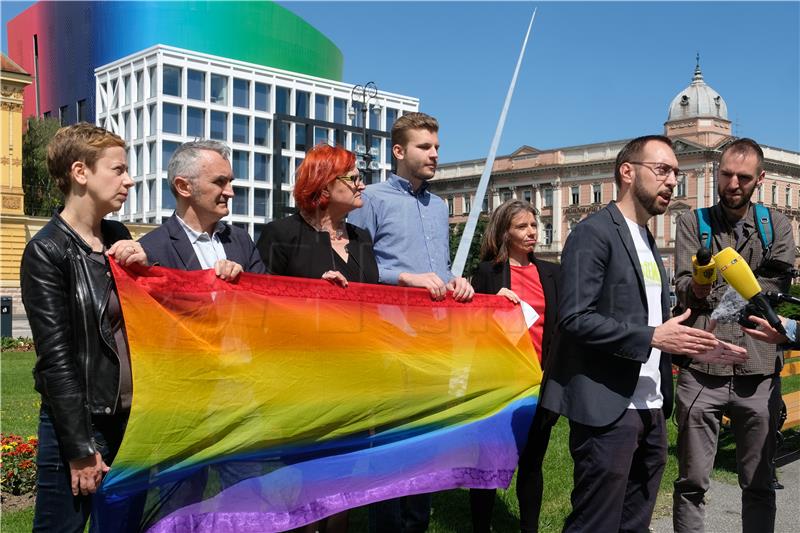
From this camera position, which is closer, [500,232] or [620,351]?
[620,351]

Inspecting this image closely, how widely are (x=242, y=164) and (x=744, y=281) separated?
215 ft

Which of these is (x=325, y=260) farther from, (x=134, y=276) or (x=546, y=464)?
(x=546, y=464)

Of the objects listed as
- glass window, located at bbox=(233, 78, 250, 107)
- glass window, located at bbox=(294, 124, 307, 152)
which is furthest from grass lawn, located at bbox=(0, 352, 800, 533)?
glass window, located at bbox=(294, 124, 307, 152)

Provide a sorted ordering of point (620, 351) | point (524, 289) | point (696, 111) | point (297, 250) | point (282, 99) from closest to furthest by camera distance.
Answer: point (620, 351)
point (297, 250)
point (524, 289)
point (282, 99)
point (696, 111)

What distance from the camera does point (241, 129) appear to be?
220ft

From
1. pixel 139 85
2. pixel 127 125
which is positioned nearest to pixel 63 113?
pixel 127 125

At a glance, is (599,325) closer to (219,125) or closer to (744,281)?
(744,281)

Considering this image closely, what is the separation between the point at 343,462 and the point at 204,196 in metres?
1.42

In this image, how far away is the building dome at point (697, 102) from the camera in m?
84.4

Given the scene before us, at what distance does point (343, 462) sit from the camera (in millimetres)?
3889

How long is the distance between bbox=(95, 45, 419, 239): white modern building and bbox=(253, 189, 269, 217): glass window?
8cm

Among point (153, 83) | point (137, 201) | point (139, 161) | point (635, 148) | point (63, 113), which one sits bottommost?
point (635, 148)

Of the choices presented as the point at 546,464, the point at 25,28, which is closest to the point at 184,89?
the point at 25,28

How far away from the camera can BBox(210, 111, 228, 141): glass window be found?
65188 millimetres
